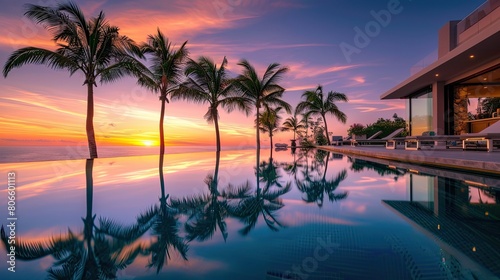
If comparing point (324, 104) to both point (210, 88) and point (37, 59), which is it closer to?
point (210, 88)

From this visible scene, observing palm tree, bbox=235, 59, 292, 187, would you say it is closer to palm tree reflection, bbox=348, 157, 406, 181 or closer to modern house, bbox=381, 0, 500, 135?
modern house, bbox=381, 0, 500, 135

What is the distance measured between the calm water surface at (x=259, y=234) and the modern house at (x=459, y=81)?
8.87 metres

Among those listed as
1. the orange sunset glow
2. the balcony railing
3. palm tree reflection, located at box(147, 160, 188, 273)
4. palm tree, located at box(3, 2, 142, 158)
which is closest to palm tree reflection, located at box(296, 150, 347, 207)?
palm tree reflection, located at box(147, 160, 188, 273)

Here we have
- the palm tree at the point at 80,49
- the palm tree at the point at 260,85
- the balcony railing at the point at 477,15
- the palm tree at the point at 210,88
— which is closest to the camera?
the palm tree at the point at 80,49

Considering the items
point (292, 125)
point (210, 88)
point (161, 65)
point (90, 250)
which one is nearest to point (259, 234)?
point (90, 250)

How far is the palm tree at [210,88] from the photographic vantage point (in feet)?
50.5

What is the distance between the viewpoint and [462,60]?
Result: 9.77 m

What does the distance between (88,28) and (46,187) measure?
26.6ft

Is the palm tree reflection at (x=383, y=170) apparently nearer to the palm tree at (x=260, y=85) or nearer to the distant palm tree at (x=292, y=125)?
the palm tree at (x=260, y=85)

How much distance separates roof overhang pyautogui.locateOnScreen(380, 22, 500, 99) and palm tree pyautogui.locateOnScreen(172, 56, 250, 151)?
10.6 metres

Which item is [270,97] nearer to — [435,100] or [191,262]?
[435,100]

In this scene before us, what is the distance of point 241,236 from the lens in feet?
6.92

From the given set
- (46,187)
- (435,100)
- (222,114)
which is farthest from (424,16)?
(46,187)

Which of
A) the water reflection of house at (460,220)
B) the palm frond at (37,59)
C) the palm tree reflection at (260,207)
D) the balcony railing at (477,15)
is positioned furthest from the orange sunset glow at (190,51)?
the water reflection of house at (460,220)
